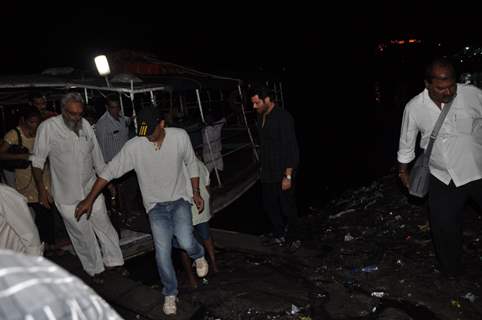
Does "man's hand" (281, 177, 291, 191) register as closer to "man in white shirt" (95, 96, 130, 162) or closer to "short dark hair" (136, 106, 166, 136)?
"short dark hair" (136, 106, 166, 136)

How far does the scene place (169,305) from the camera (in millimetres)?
4406

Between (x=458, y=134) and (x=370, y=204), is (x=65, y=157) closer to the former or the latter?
(x=458, y=134)

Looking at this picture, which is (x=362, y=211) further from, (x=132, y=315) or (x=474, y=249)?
(x=132, y=315)

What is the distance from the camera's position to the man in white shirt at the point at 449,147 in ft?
13.6

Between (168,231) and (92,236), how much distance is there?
127 centimetres

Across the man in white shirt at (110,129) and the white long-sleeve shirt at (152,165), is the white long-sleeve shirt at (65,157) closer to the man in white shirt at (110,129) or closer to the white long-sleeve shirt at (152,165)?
the white long-sleeve shirt at (152,165)

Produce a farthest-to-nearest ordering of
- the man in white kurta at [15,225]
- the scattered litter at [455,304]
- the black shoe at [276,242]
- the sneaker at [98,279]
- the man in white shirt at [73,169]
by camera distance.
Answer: the black shoe at [276,242]
the sneaker at [98,279]
the man in white shirt at [73,169]
the scattered litter at [455,304]
the man in white kurta at [15,225]

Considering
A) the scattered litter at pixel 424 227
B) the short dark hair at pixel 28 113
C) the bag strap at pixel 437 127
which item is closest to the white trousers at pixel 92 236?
the short dark hair at pixel 28 113

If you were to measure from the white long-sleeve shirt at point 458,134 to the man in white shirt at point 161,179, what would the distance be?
7.90 ft

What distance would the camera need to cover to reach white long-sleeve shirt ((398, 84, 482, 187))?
4.17 meters

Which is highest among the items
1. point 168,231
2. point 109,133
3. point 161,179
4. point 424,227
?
point 161,179

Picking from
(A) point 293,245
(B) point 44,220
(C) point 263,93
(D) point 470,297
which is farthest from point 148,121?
(D) point 470,297

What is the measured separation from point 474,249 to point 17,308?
5.43 m

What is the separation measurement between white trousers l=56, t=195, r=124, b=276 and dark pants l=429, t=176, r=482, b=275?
363 centimetres
